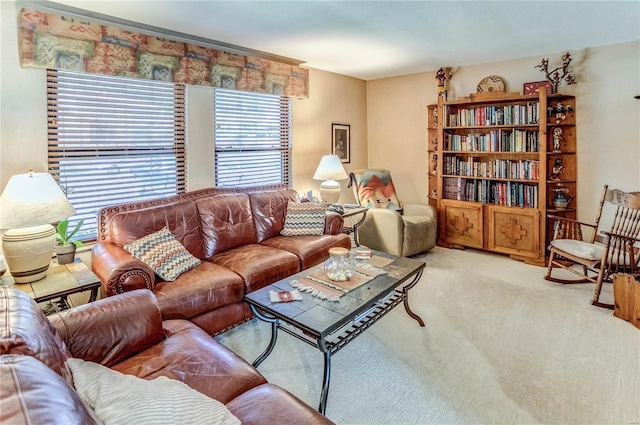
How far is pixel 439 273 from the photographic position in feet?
12.8

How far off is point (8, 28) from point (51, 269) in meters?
1.64

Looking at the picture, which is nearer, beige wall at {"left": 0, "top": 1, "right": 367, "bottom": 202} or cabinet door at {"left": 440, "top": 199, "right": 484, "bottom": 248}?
beige wall at {"left": 0, "top": 1, "right": 367, "bottom": 202}

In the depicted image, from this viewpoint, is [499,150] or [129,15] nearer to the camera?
[129,15]

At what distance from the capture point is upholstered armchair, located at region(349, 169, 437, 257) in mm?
4273

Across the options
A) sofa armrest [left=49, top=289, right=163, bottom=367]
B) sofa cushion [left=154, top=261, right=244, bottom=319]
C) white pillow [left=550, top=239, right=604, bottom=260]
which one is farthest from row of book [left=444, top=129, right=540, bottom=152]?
sofa armrest [left=49, top=289, right=163, bottom=367]

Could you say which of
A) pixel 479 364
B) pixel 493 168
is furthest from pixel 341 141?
pixel 479 364

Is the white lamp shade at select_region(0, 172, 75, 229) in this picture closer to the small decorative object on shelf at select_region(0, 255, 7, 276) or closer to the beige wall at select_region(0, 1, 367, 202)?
the small decorative object on shelf at select_region(0, 255, 7, 276)

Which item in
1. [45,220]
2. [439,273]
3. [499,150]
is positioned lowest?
[439,273]

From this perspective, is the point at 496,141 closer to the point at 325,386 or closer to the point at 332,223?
the point at 332,223

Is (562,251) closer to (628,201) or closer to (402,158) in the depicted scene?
(628,201)

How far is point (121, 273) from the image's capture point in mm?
2189

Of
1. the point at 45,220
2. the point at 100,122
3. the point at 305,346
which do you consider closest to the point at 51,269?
the point at 45,220

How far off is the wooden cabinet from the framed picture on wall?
113 cm

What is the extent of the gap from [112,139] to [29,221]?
1.10 m
